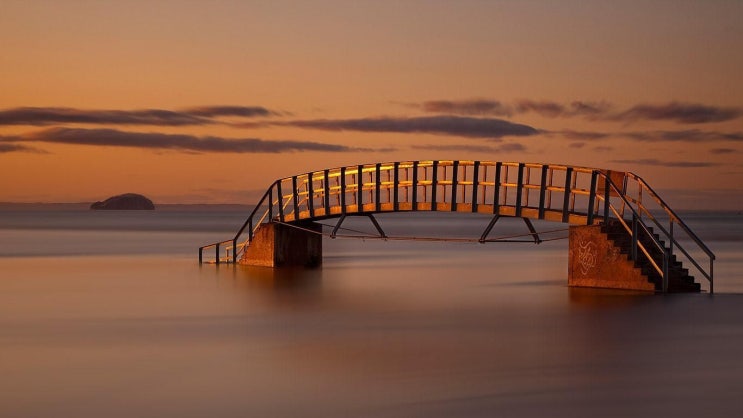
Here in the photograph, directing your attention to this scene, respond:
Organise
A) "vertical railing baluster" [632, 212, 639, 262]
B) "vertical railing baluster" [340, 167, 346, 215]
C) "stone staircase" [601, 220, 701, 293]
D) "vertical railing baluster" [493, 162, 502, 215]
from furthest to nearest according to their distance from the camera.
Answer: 1. "vertical railing baluster" [340, 167, 346, 215]
2. "vertical railing baluster" [493, 162, 502, 215]
3. "stone staircase" [601, 220, 701, 293]
4. "vertical railing baluster" [632, 212, 639, 262]

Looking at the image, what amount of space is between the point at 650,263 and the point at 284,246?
12671mm

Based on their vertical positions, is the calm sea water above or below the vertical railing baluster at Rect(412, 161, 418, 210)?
below

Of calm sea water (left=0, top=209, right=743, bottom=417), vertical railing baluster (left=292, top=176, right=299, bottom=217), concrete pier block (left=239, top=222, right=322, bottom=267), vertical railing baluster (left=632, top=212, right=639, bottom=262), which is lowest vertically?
calm sea water (left=0, top=209, right=743, bottom=417)

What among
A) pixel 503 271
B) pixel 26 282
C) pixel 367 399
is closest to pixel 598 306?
pixel 367 399

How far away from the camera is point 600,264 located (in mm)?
26656

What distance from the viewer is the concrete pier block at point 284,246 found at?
1398 inches

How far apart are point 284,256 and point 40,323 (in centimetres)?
1404

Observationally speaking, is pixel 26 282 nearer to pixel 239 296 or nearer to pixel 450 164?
pixel 239 296

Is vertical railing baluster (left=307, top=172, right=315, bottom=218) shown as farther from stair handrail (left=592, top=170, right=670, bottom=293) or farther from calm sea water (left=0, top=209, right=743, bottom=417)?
stair handrail (left=592, top=170, right=670, bottom=293)

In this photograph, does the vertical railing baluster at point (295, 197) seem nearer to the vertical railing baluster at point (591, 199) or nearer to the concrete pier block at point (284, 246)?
the concrete pier block at point (284, 246)

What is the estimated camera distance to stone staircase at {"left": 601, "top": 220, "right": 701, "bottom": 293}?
25891 mm

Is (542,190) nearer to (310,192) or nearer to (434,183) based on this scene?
(434,183)

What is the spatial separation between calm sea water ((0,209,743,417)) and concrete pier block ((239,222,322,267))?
132cm

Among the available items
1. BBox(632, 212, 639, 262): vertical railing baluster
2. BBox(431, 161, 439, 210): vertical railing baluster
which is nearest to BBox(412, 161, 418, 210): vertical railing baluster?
BBox(431, 161, 439, 210): vertical railing baluster
